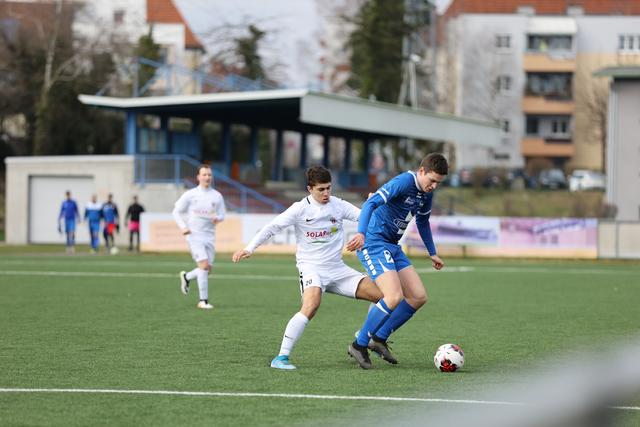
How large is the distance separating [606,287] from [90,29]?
59.7 meters

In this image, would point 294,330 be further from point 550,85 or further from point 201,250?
point 550,85

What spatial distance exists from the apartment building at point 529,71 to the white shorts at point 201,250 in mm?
71244

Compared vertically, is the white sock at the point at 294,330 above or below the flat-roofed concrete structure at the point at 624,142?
below

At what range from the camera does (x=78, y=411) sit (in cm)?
691

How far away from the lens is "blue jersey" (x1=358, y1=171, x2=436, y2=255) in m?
9.35

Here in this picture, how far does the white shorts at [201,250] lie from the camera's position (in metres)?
16.1

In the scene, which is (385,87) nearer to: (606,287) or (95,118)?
(95,118)

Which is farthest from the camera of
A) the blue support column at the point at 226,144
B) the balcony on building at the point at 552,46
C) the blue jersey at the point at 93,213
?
the balcony on building at the point at 552,46

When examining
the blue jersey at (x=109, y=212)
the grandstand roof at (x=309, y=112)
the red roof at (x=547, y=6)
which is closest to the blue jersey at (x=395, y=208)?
the blue jersey at (x=109, y=212)

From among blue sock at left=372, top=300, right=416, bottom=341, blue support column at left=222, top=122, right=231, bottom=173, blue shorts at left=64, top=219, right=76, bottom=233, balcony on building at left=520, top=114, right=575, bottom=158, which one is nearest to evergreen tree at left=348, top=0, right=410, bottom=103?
blue support column at left=222, top=122, right=231, bottom=173

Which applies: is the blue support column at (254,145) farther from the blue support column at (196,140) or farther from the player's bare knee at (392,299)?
the player's bare knee at (392,299)

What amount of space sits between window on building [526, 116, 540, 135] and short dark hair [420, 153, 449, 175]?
82196 millimetres

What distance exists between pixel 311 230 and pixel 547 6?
87.6 meters

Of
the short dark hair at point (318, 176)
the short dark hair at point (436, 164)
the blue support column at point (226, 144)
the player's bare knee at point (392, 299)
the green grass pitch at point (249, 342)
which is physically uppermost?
the blue support column at point (226, 144)
